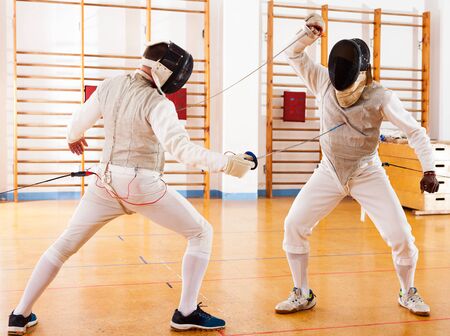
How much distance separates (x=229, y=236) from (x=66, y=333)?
2.55 m

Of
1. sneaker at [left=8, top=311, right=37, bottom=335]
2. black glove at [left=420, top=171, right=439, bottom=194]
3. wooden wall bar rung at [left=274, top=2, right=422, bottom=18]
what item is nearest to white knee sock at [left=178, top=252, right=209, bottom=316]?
sneaker at [left=8, top=311, right=37, bottom=335]

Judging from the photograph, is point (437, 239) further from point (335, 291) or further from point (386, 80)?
point (386, 80)

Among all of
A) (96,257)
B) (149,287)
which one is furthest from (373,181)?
(96,257)

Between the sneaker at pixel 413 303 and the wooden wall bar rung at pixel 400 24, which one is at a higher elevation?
the wooden wall bar rung at pixel 400 24

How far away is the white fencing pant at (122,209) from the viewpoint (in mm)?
2516

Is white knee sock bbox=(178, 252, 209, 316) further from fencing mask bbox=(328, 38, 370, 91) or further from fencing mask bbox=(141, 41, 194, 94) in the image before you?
fencing mask bbox=(328, 38, 370, 91)

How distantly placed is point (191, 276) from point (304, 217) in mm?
648

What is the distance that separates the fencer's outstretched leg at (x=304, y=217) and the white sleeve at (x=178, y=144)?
2.56ft

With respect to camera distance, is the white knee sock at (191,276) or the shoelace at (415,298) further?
the shoelace at (415,298)

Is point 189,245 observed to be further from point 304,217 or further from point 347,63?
point 347,63

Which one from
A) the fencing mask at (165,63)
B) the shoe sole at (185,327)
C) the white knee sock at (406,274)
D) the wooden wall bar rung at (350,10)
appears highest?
the wooden wall bar rung at (350,10)

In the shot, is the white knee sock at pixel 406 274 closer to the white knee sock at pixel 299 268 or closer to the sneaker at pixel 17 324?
the white knee sock at pixel 299 268

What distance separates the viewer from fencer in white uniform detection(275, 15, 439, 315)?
9.11 ft

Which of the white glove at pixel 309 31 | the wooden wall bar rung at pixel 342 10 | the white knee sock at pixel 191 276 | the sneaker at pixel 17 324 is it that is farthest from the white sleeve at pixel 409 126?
the wooden wall bar rung at pixel 342 10
